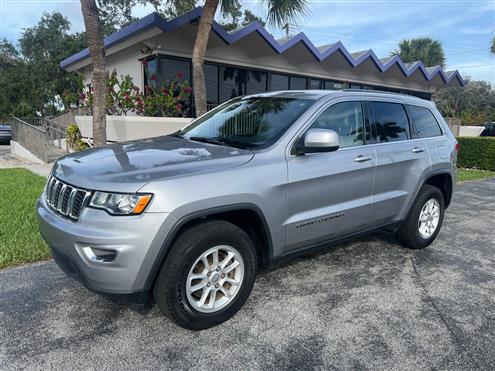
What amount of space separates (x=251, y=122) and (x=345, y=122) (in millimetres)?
913

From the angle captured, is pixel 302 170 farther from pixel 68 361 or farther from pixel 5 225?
pixel 5 225

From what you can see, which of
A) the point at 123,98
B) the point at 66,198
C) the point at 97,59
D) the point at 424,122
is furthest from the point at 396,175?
the point at 123,98

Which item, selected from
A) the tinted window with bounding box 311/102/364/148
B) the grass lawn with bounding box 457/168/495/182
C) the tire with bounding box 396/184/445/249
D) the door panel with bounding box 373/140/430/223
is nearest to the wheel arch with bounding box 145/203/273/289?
the tinted window with bounding box 311/102/364/148

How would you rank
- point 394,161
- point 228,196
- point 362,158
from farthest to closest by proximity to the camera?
point 394,161 < point 362,158 < point 228,196

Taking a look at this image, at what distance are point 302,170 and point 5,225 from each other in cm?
403

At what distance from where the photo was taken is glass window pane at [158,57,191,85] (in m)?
11.8

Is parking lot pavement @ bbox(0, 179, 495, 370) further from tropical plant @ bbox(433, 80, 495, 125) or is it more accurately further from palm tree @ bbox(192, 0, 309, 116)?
tropical plant @ bbox(433, 80, 495, 125)

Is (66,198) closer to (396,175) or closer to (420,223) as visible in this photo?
(396,175)

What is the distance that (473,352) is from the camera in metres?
2.72

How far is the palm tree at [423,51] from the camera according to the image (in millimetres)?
31859

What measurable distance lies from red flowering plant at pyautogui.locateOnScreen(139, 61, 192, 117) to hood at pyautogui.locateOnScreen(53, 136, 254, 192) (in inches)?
295

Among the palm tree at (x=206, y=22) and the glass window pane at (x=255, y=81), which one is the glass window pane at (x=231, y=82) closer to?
the glass window pane at (x=255, y=81)

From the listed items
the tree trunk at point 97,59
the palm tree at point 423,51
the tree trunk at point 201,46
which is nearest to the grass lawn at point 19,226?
the tree trunk at point 97,59

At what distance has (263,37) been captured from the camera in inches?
494
